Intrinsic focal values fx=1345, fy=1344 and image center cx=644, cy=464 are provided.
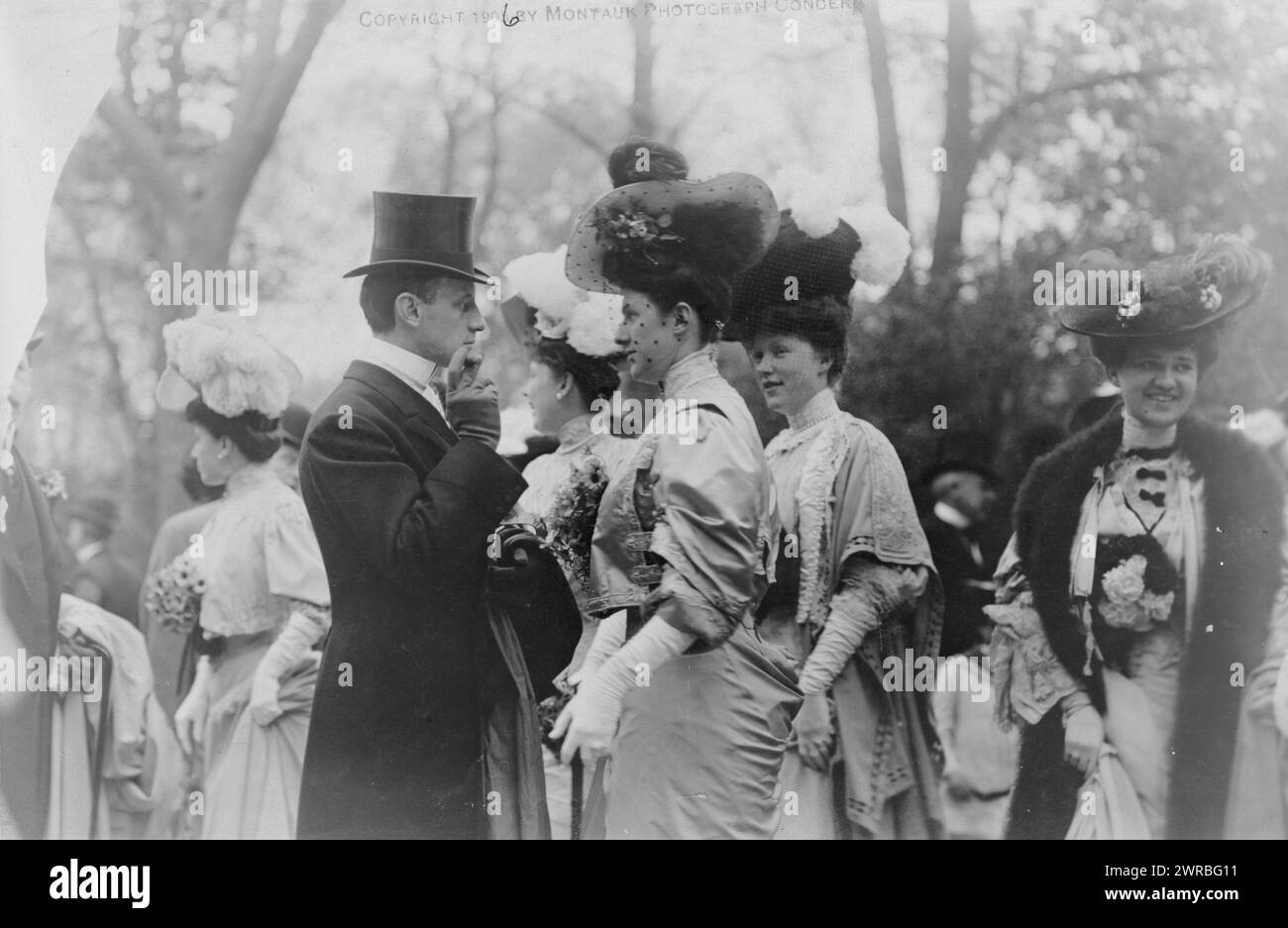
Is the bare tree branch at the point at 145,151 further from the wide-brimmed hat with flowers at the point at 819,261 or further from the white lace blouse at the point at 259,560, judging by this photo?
A: the wide-brimmed hat with flowers at the point at 819,261

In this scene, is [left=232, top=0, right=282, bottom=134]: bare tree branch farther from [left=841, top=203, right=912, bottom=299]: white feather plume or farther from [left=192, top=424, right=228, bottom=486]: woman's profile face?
[left=841, top=203, right=912, bottom=299]: white feather plume

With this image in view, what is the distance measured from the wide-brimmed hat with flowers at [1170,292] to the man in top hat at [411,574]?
7.24 ft

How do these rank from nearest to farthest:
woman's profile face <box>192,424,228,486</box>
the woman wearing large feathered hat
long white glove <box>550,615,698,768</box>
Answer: long white glove <box>550,615,698,768</box>, the woman wearing large feathered hat, woman's profile face <box>192,424,228,486</box>

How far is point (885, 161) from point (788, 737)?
213 centimetres

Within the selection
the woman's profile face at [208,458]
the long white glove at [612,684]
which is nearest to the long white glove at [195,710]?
the woman's profile face at [208,458]

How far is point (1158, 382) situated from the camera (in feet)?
16.1

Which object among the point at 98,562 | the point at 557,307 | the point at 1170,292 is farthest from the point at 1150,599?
the point at 98,562

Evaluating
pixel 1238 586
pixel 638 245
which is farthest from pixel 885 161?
pixel 1238 586

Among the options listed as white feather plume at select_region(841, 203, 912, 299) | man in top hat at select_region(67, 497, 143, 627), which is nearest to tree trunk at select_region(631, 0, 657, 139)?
white feather plume at select_region(841, 203, 912, 299)

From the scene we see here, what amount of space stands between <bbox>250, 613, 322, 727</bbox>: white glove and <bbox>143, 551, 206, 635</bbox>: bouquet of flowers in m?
0.34

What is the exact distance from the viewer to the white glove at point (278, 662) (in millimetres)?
4949

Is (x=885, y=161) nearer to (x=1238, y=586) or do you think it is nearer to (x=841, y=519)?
(x=841, y=519)

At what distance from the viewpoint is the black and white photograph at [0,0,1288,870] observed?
4.81 m

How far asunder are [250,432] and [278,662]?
2.85 feet
